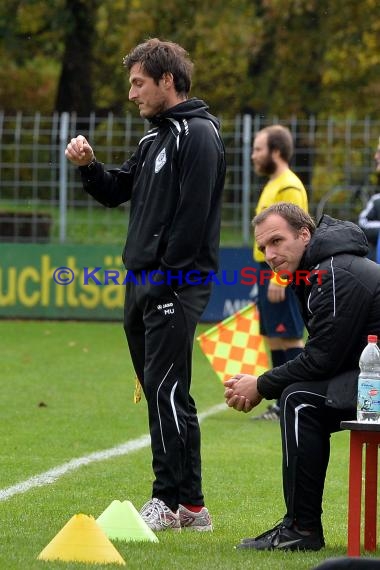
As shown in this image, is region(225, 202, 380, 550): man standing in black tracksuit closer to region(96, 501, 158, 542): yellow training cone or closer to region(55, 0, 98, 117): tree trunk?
region(96, 501, 158, 542): yellow training cone

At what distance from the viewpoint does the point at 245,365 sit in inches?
433

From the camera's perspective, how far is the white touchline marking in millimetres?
7340

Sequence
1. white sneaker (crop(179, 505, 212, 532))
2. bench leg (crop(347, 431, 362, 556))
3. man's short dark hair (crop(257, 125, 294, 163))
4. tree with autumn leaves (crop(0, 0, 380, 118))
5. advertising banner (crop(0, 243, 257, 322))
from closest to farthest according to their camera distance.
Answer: bench leg (crop(347, 431, 362, 556))
white sneaker (crop(179, 505, 212, 532))
man's short dark hair (crop(257, 125, 294, 163))
advertising banner (crop(0, 243, 257, 322))
tree with autumn leaves (crop(0, 0, 380, 118))

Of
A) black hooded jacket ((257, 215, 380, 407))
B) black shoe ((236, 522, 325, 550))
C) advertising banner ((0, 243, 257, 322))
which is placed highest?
black hooded jacket ((257, 215, 380, 407))

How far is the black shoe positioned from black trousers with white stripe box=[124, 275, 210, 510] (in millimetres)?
606

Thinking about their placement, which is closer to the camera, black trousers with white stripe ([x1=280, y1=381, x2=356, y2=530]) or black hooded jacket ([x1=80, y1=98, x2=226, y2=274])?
black trousers with white stripe ([x1=280, y1=381, x2=356, y2=530])

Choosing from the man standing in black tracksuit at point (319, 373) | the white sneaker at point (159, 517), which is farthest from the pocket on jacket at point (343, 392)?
the white sneaker at point (159, 517)

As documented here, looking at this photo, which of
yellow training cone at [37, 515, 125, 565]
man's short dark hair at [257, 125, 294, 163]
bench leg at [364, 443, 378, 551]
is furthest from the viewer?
man's short dark hair at [257, 125, 294, 163]

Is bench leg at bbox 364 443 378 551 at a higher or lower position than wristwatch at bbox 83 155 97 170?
lower

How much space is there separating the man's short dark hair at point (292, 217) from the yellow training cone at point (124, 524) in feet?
Answer: 4.51

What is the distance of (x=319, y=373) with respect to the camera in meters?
5.80

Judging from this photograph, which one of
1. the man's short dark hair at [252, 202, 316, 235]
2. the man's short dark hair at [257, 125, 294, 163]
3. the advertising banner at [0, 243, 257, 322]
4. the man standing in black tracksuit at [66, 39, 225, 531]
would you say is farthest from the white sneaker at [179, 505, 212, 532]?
the advertising banner at [0, 243, 257, 322]

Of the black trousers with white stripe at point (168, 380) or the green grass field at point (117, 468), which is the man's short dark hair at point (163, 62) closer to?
the black trousers with white stripe at point (168, 380)

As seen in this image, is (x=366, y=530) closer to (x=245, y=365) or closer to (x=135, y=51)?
(x=135, y=51)
